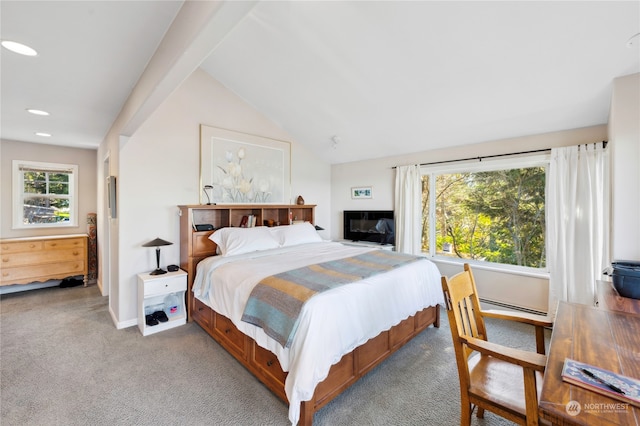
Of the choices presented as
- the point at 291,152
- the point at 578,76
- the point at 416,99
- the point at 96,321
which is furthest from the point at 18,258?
the point at 578,76

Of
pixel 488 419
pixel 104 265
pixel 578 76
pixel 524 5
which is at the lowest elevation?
pixel 488 419

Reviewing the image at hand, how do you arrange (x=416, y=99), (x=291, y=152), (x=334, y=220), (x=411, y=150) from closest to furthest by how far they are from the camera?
(x=416, y=99), (x=411, y=150), (x=291, y=152), (x=334, y=220)

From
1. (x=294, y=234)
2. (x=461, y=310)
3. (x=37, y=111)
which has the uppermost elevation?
(x=37, y=111)

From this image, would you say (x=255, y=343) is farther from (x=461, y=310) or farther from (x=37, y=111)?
(x=37, y=111)

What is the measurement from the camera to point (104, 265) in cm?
415

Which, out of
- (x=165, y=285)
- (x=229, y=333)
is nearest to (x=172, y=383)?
(x=229, y=333)

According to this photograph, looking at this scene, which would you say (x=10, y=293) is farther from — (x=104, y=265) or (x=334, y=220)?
(x=334, y=220)

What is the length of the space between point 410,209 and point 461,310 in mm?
2797

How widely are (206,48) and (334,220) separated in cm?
430

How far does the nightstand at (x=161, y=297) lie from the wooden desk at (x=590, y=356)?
3269mm

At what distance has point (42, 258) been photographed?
413 cm

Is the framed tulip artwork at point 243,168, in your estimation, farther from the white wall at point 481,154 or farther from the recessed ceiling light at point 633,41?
the recessed ceiling light at point 633,41

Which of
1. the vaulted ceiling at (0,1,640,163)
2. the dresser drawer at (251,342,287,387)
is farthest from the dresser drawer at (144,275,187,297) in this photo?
the vaulted ceiling at (0,1,640,163)

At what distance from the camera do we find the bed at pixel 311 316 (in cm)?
162
